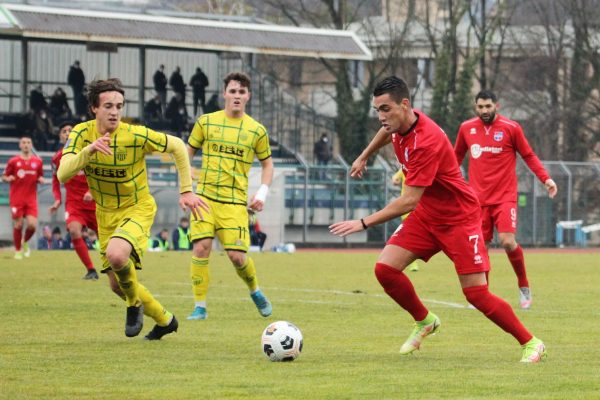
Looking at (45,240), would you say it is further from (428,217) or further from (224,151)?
(428,217)

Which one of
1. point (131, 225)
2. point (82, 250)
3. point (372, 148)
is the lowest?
point (82, 250)

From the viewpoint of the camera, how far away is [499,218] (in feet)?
47.9

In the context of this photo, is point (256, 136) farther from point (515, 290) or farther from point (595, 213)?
point (595, 213)

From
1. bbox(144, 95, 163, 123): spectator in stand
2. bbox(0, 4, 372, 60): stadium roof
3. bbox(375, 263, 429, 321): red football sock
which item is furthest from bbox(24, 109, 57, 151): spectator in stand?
bbox(375, 263, 429, 321): red football sock

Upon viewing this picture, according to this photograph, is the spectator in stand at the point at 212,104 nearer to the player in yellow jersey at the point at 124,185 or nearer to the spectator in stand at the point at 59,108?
the spectator in stand at the point at 59,108

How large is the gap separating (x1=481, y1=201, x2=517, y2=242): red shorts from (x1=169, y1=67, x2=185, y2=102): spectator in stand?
27380 mm

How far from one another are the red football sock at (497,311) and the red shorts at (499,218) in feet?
16.6

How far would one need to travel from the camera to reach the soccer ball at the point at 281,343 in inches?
371

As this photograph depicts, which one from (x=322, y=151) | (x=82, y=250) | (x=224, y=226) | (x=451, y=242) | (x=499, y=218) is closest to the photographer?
(x=451, y=242)

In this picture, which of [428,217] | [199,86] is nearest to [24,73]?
[199,86]

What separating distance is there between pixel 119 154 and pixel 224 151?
2.53 metres

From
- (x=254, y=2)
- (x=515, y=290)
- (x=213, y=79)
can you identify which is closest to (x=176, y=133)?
(x=213, y=79)

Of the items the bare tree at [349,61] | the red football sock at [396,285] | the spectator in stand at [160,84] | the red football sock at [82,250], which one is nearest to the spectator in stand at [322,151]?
the bare tree at [349,61]

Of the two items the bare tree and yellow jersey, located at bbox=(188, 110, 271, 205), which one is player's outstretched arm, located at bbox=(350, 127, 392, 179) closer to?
yellow jersey, located at bbox=(188, 110, 271, 205)
